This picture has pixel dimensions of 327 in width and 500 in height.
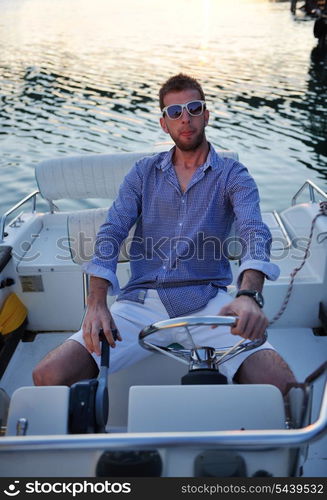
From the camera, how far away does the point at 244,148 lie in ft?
29.8

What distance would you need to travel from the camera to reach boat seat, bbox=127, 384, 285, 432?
152 cm

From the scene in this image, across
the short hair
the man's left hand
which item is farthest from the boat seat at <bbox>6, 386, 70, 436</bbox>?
the short hair

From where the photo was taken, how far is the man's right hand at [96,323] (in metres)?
1.83

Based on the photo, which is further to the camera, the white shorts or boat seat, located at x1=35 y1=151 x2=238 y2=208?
boat seat, located at x1=35 y1=151 x2=238 y2=208

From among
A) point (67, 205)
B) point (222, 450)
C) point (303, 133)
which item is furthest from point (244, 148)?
point (222, 450)

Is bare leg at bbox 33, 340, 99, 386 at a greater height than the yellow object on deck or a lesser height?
greater

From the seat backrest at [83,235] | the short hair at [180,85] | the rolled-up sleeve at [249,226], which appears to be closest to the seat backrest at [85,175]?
the seat backrest at [83,235]

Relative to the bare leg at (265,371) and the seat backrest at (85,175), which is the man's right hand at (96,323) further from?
the seat backrest at (85,175)

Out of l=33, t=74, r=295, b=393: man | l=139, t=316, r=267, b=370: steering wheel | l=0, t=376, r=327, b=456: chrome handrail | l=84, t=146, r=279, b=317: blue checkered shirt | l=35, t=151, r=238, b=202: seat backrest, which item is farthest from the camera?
l=35, t=151, r=238, b=202: seat backrest

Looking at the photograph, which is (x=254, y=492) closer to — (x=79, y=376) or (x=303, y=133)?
(x=79, y=376)

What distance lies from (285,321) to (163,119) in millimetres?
1484

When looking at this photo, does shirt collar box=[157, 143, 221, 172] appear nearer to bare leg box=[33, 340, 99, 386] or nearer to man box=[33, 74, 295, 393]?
man box=[33, 74, 295, 393]

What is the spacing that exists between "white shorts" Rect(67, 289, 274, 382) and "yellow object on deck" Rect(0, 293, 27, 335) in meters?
0.92

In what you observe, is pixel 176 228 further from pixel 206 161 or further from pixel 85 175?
pixel 85 175
